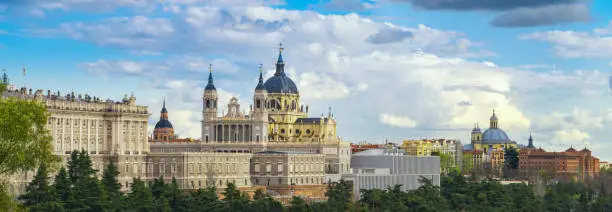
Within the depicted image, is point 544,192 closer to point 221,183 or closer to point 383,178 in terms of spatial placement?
point 383,178

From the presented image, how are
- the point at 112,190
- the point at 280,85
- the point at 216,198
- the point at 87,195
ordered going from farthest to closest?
the point at 280,85 → the point at 216,198 → the point at 112,190 → the point at 87,195

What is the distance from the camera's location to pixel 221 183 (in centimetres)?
14488

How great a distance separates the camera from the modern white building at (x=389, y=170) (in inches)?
6422

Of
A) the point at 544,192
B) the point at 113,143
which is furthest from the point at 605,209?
the point at 113,143

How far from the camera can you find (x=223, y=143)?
568 feet

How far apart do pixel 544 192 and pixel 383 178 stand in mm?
22216

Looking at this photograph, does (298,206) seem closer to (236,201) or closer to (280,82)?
(236,201)

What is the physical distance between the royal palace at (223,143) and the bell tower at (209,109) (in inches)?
5.1

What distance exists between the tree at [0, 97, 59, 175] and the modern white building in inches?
3505

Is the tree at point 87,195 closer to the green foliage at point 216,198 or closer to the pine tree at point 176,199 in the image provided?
the green foliage at point 216,198

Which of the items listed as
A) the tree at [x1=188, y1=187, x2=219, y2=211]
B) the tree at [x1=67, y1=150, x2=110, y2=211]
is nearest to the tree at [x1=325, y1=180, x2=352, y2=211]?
the tree at [x1=188, y1=187, x2=219, y2=211]

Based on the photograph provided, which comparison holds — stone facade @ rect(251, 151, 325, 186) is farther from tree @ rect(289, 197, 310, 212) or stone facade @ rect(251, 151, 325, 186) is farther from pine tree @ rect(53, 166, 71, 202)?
pine tree @ rect(53, 166, 71, 202)

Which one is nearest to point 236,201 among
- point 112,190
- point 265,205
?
point 265,205

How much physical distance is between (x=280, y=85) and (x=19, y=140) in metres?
112
